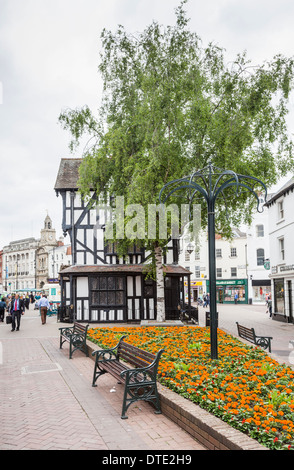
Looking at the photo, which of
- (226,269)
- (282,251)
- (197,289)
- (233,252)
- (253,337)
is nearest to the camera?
(253,337)

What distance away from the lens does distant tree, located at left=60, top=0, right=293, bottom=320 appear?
619 inches

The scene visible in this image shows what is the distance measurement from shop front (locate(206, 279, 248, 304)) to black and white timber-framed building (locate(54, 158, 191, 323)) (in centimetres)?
2609

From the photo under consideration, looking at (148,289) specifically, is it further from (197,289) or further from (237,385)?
(197,289)

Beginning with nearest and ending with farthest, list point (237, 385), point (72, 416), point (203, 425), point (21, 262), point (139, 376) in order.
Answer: point (203, 425)
point (72, 416)
point (237, 385)
point (139, 376)
point (21, 262)

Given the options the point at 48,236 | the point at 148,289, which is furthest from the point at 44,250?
the point at 148,289

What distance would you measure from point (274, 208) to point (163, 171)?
12344 millimetres

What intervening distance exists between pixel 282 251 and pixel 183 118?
43.9 feet

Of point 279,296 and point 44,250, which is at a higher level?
point 44,250

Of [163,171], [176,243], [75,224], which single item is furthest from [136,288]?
[163,171]

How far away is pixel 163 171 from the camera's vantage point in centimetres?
1664

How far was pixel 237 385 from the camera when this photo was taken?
6.38 meters

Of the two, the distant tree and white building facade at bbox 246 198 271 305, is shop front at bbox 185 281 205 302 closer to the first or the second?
white building facade at bbox 246 198 271 305

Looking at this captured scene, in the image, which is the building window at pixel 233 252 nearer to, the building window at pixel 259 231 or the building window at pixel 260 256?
the building window at pixel 260 256
